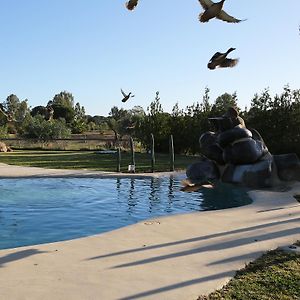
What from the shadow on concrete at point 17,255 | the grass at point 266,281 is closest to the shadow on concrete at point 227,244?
the grass at point 266,281

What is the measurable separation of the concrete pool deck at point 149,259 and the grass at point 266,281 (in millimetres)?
155

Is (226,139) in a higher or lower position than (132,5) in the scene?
lower

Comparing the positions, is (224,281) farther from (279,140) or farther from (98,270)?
(279,140)

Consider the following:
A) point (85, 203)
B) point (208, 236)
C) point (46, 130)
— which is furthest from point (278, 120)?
point (46, 130)

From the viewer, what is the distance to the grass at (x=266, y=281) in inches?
173

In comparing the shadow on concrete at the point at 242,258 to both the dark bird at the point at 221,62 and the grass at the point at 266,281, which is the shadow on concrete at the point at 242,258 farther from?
the dark bird at the point at 221,62

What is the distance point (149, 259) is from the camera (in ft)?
18.9

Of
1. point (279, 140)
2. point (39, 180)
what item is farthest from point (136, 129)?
point (39, 180)

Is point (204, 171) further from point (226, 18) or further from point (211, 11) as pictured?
point (211, 11)

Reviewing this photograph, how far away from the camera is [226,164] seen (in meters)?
15.7

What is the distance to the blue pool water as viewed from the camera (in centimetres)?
900

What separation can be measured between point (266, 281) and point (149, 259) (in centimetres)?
158

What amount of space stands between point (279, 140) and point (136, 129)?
12630 millimetres

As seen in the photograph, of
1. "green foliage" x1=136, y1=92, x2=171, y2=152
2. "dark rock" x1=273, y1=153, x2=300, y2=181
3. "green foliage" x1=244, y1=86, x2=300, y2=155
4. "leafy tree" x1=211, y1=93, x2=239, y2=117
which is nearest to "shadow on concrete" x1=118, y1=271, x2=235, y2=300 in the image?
"dark rock" x1=273, y1=153, x2=300, y2=181
